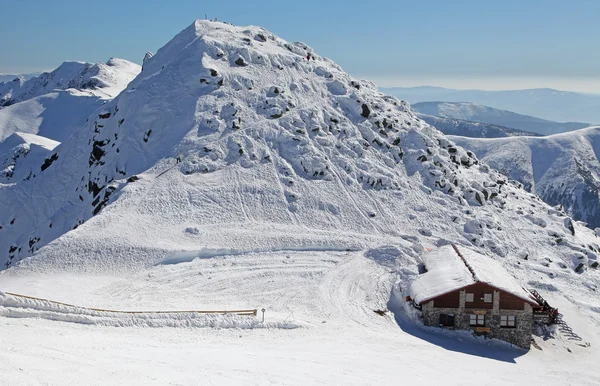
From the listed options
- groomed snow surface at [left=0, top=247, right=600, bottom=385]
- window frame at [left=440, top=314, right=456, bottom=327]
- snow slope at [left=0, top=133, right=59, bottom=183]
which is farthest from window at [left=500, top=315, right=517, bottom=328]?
snow slope at [left=0, top=133, right=59, bottom=183]

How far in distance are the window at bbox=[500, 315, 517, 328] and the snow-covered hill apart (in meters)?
2.28

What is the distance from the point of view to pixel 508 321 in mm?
39438

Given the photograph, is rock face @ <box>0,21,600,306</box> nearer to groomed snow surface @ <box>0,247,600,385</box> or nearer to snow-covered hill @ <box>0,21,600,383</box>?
snow-covered hill @ <box>0,21,600,383</box>

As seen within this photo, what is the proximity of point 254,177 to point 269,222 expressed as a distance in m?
8.11

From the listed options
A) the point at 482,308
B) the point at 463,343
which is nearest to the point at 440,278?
the point at 482,308

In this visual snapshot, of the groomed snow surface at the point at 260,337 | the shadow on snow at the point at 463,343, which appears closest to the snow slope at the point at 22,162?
the groomed snow surface at the point at 260,337

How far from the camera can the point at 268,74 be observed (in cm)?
7488

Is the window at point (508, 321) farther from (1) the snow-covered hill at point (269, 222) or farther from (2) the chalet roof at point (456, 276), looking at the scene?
(1) the snow-covered hill at point (269, 222)

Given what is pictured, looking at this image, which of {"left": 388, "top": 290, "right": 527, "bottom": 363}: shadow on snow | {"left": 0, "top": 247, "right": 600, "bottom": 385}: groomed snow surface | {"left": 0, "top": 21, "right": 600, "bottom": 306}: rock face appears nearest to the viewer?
{"left": 0, "top": 247, "right": 600, "bottom": 385}: groomed snow surface

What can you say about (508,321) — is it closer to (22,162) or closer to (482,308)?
(482,308)

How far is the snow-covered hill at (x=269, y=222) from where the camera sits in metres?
33.3

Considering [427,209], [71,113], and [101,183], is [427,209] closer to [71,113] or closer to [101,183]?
[101,183]

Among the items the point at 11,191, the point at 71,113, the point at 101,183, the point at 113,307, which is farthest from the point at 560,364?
the point at 71,113

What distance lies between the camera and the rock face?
52406 millimetres
